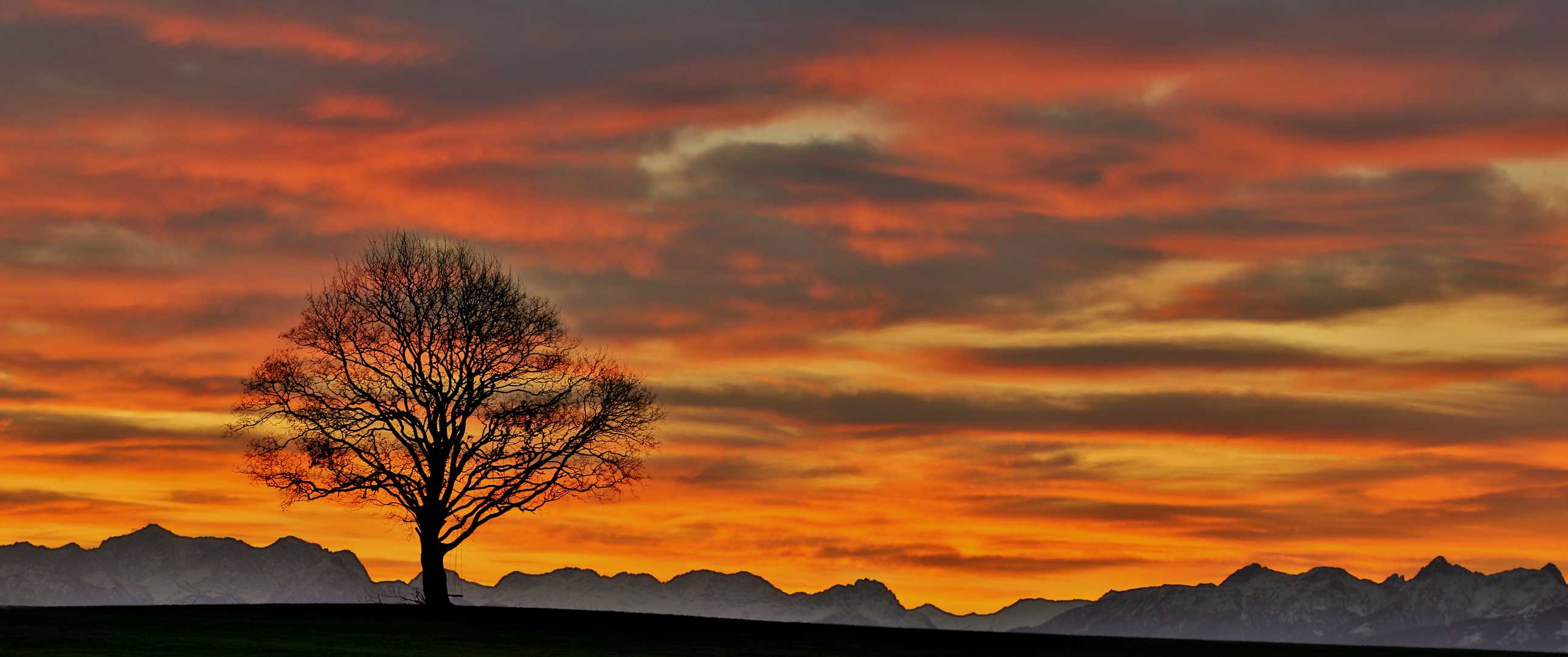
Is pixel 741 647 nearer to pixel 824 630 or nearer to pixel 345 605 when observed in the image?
pixel 824 630

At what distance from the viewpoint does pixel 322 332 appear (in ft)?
209

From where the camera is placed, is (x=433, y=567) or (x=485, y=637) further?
(x=433, y=567)

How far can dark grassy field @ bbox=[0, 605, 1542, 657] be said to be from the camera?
150 ft

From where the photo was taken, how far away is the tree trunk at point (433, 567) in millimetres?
64812

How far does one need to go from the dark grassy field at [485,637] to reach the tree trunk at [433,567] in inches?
54.0

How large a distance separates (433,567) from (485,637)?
45.2 feet

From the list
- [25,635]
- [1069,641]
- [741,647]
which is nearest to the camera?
[25,635]

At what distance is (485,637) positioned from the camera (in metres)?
52.4

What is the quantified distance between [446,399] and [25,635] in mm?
21053

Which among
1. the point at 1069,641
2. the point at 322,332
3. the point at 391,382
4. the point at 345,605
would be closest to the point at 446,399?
the point at 391,382

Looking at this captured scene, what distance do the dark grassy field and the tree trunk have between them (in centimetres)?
137

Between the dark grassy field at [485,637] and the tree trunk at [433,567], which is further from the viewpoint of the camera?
the tree trunk at [433,567]

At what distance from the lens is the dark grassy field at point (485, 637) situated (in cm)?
4569

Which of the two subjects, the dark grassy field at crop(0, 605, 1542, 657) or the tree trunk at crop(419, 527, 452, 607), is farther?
the tree trunk at crop(419, 527, 452, 607)
